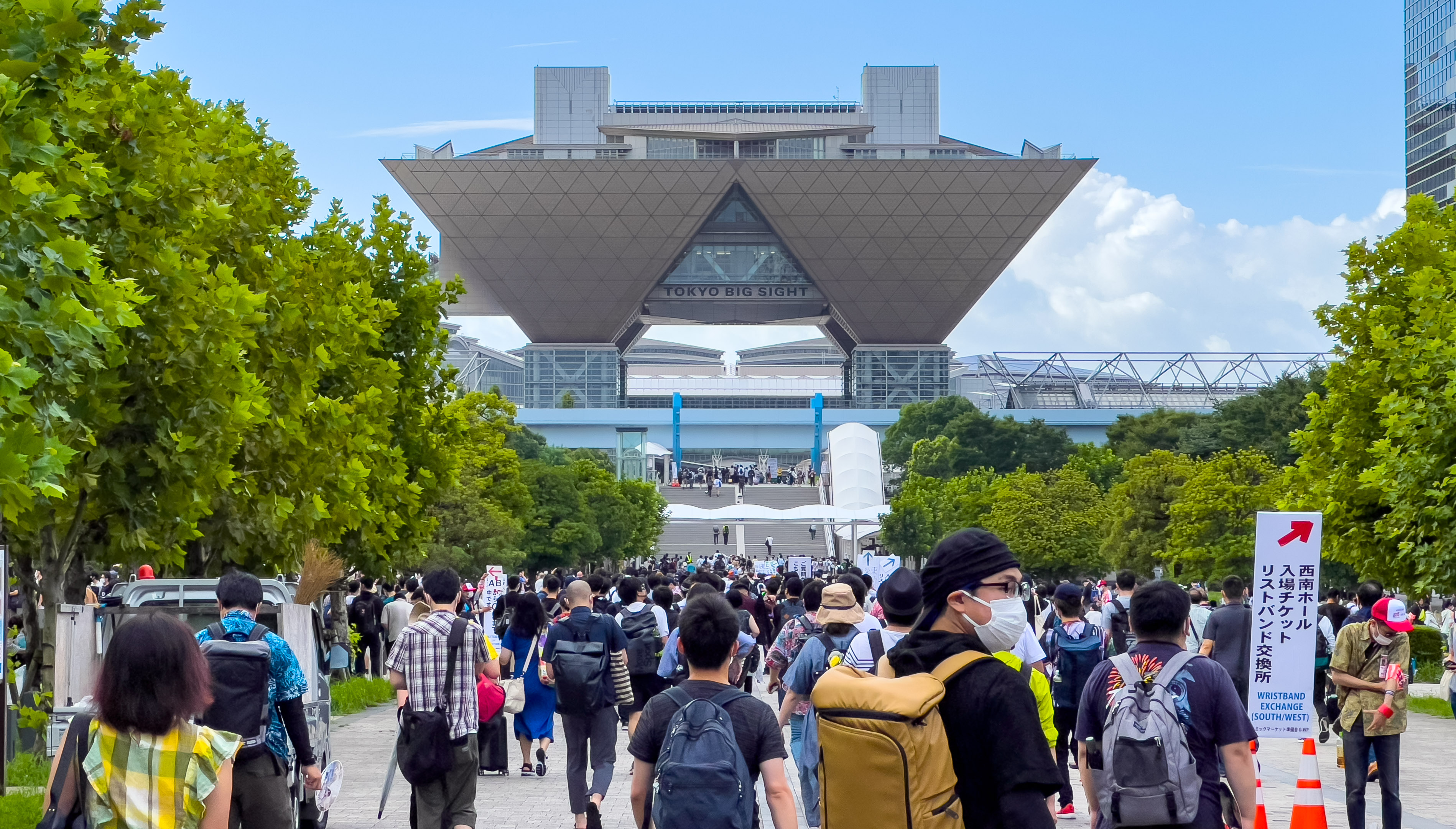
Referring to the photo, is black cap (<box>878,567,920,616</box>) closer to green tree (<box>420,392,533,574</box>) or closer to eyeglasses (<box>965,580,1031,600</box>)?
eyeglasses (<box>965,580,1031,600</box>)

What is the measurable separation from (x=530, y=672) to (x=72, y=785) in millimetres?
7007

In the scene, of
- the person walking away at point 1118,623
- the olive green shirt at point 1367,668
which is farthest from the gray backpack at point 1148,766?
the person walking away at point 1118,623

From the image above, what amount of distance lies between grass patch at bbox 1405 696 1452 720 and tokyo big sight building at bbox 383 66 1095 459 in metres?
60.1

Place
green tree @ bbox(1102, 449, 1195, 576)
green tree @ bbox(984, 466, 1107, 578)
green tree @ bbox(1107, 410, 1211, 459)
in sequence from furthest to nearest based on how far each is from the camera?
green tree @ bbox(1107, 410, 1211, 459) → green tree @ bbox(984, 466, 1107, 578) → green tree @ bbox(1102, 449, 1195, 576)

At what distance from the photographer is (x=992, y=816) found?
10.2 feet

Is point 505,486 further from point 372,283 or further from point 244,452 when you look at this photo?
point 244,452

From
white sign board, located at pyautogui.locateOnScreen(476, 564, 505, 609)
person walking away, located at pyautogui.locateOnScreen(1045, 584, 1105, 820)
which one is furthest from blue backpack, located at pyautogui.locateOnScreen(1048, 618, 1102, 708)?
white sign board, located at pyautogui.locateOnScreen(476, 564, 505, 609)

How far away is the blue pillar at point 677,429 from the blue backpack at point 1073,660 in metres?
72.9

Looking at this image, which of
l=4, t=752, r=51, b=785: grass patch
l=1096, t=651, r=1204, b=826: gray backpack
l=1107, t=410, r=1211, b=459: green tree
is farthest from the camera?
l=1107, t=410, r=1211, b=459: green tree

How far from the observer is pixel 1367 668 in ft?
25.8

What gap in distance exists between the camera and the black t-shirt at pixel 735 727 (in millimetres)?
4559

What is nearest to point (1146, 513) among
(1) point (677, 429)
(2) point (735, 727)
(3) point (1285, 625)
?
(3) point (1285, 625)

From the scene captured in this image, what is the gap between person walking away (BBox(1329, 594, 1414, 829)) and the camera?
762cm

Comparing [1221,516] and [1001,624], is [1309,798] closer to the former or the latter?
[1001,624]
